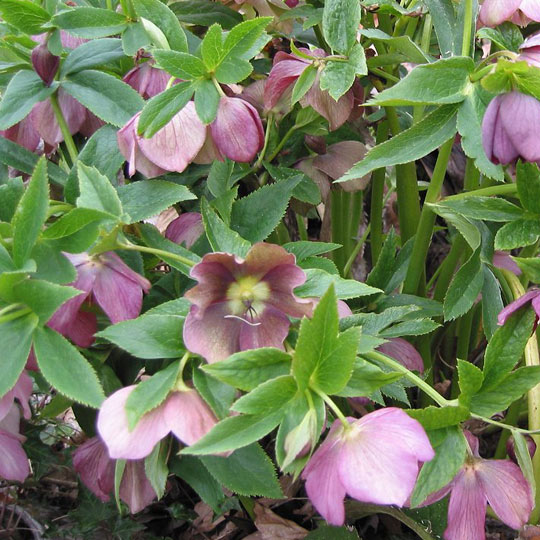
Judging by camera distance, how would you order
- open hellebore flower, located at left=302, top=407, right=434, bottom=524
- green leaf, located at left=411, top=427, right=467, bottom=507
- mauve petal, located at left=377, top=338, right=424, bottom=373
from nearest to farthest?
open hellebore flower, located at left=302, top=407, right=434, bottom=524
green leaf, located at left=411, top=427, right=467, bottom=507
mauve petal, located at left=377, top=338, right=424, bottom=373

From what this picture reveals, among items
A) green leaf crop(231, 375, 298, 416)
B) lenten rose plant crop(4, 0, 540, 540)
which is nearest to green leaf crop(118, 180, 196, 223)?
lenten rose plant crop(4, 0, 540, 540)

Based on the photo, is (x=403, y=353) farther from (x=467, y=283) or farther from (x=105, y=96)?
(x=105, y=96)

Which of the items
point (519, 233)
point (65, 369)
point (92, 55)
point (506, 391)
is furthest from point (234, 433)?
point (92, 55)

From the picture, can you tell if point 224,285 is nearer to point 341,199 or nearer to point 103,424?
point 103,424

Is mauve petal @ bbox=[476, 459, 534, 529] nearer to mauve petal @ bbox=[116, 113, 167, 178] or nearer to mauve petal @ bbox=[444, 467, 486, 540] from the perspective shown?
mauve petal @ bbox=[444, 467, 486, 540]

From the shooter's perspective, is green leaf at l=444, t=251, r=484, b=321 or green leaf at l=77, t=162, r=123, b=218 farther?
green leaf at l=444, t=251, r=484, b=321

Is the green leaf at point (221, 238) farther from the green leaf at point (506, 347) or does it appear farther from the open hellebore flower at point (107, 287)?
the green leaf at point (506, 347)

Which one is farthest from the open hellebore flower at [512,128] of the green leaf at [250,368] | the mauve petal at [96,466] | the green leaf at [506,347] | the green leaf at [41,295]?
the mauve petal at [96,466]

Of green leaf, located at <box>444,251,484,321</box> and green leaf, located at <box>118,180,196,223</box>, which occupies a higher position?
green leaf, located at <box>118,180,196,223</box>
